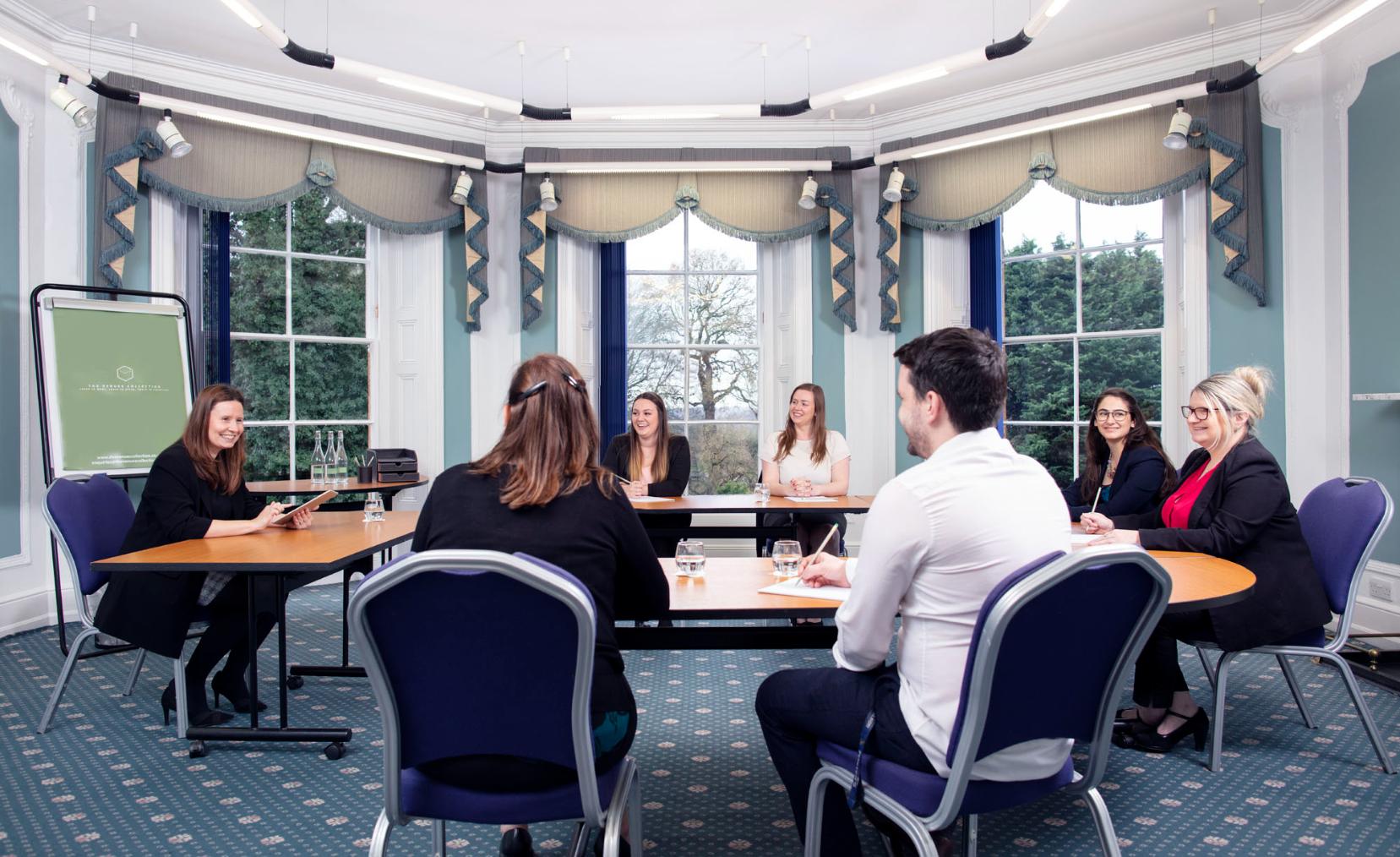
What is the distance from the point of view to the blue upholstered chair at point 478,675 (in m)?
1.40

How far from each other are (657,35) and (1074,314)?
2.96m

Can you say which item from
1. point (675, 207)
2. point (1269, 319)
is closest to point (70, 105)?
point (675, 207)

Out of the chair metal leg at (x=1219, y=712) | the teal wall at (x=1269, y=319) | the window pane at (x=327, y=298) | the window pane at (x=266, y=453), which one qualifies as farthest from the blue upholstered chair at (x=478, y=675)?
the window pane at (x=327, y=298)

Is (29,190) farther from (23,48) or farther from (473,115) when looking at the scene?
(473,115)

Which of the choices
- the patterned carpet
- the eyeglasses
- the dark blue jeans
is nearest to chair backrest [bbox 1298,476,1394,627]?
the patterned carpet

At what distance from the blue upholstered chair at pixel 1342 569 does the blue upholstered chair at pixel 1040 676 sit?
1403 mm

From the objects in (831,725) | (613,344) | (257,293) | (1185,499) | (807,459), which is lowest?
(831,725)

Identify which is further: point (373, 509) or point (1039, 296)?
point (1039, 296)

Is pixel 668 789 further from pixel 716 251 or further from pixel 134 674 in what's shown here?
pixel 716 251

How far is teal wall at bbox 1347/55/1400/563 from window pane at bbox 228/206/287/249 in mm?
5877

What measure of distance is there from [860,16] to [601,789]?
4.15 m

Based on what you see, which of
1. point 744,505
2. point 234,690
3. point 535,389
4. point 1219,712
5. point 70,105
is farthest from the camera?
point 744,505

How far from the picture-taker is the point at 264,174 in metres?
5.29

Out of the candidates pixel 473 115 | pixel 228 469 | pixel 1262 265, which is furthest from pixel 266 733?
pixel 1262 265
